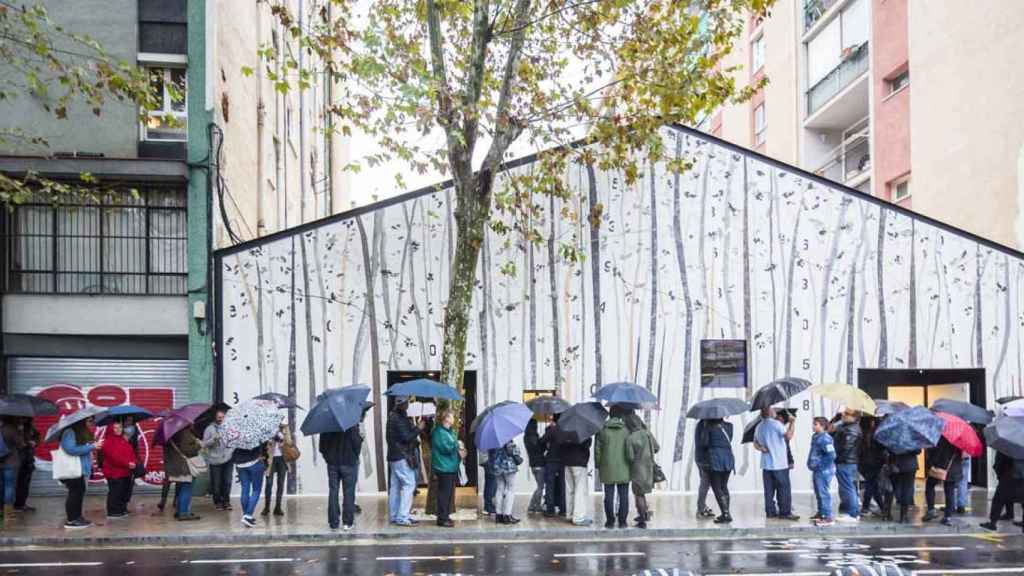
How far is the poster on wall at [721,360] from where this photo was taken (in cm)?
1669

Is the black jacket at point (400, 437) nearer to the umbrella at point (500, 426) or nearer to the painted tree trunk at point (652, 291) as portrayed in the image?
the umbrella at point (500, 426)

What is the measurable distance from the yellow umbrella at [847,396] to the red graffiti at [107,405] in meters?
11.2

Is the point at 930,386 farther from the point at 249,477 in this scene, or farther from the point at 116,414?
the point at 116,414

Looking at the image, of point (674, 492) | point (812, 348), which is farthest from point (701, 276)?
point (674, 492)

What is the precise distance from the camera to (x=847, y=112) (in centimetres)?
3009

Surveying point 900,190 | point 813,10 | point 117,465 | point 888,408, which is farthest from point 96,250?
point 813,10

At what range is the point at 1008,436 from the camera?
11891mm

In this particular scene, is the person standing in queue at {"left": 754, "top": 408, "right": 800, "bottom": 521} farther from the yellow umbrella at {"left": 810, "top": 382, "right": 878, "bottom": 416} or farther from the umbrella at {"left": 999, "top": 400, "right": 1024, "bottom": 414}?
the umbrella at {"left": 999, "top": 400, "right": 1024, "bottom": 414}

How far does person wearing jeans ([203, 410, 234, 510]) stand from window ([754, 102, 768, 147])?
1056 inches

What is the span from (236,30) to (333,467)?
10.3m

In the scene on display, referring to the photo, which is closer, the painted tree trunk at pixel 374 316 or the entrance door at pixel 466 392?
the painted tree trunk at pixel 374 316

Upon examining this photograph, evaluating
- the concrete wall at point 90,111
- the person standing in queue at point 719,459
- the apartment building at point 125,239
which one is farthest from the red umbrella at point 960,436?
the concrete wall at point 90,111

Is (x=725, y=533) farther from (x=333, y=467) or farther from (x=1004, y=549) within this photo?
(x=333, y=467)

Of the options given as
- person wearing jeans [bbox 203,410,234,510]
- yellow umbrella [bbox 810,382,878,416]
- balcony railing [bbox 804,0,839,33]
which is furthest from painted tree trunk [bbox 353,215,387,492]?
balcony railing [bbox 804,0,839,33]
